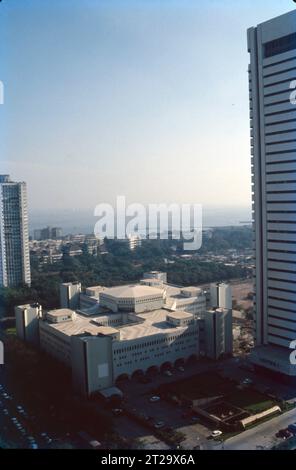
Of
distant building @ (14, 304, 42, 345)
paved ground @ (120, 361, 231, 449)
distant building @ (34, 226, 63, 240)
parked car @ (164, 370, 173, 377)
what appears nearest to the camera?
paved ground @ (120, 361, 231, 449)

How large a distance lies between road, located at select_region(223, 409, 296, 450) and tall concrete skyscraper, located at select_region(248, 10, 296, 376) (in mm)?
1280

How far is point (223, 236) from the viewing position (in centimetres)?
2916

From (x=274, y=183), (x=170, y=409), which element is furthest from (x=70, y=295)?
(x=274, y=183)

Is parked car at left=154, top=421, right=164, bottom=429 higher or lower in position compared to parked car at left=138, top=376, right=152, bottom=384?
lower

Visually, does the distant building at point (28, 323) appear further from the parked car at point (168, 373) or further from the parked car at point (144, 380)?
the parked car at point (168, 373)

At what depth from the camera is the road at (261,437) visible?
585 centimetres

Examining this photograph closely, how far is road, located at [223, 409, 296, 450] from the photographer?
230 inches

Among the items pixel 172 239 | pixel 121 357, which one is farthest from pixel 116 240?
pixel 121 357

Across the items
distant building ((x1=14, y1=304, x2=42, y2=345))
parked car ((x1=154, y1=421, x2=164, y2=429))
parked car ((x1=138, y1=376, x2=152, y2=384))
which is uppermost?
distant building ((x1=14, y1=304, x2=42, y2=345))

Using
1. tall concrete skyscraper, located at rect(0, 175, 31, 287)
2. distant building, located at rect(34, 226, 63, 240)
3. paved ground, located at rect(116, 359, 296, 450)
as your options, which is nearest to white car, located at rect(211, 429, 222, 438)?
paved ground, located at rect(116, 359, 296, 450)

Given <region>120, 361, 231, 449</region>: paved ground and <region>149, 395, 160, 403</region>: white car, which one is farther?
A: <region>149, 395, 160, 403</region>: white car

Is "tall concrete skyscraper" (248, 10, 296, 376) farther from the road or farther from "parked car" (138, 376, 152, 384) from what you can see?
"parked car" (138, 376, 152, 384)

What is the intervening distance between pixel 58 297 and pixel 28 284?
139 centimetres

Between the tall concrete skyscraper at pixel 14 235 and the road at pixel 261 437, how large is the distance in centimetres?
921
